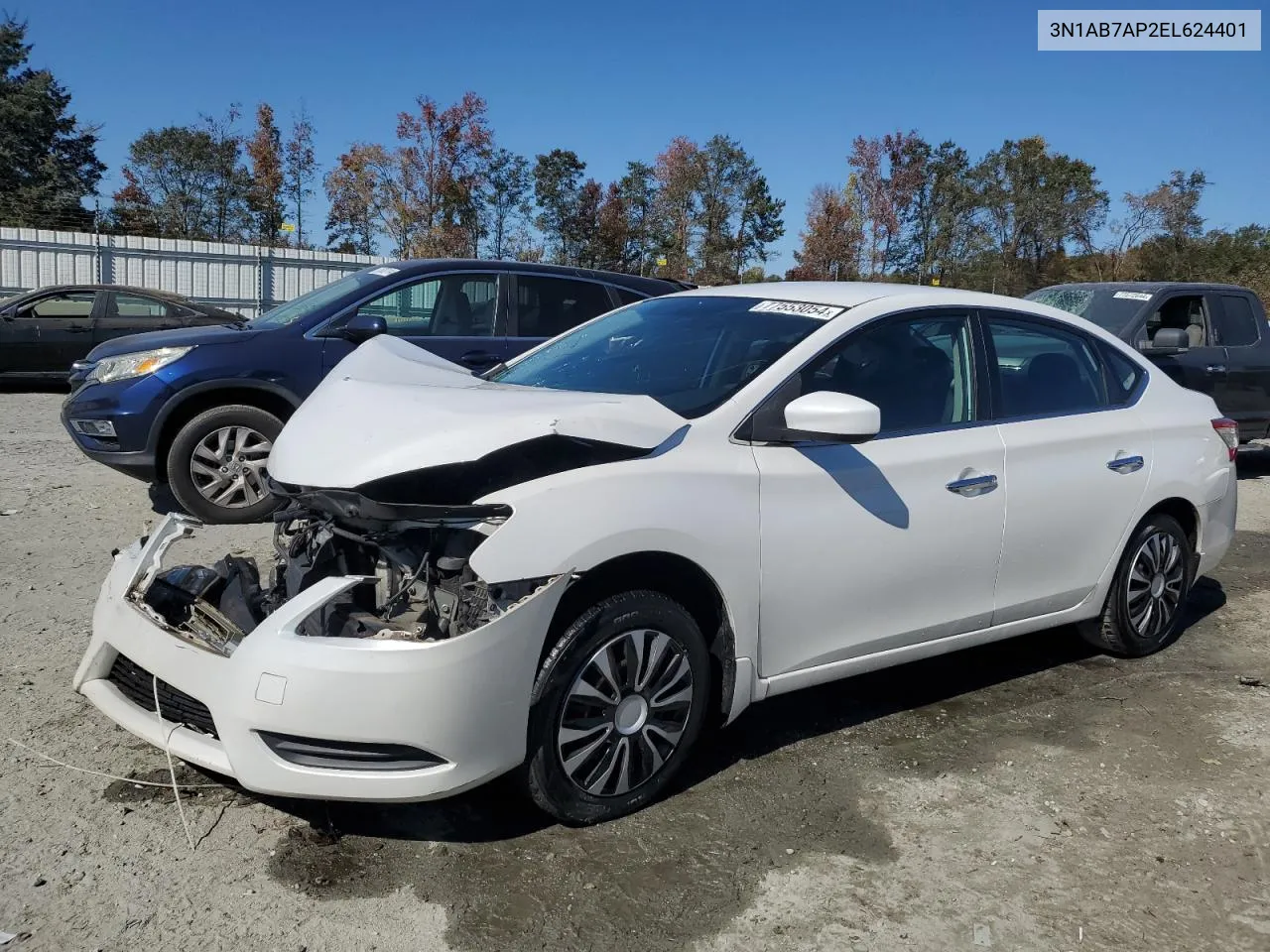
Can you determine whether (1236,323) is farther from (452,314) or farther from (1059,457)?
(452,314)

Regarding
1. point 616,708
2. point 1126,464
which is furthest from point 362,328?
point 1126,464

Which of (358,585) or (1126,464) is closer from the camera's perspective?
(358,585)

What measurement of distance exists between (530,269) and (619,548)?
5.10 meters

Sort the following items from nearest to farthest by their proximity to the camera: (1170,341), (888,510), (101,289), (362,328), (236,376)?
(888,510)
(236,376)
(362,328)
(1170,341)
(101,289)

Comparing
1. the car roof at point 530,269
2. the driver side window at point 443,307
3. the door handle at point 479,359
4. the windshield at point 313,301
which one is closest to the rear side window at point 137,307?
the windshield at point 313,301

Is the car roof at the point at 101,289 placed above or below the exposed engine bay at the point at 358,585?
above

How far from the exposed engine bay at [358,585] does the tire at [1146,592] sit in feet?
10.1

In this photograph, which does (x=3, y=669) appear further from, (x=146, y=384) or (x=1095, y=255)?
(x=1095, y=255)

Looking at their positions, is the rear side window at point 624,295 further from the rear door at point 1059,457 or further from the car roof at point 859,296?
the rear door at point 1059,457

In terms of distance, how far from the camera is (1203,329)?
32.3 ft

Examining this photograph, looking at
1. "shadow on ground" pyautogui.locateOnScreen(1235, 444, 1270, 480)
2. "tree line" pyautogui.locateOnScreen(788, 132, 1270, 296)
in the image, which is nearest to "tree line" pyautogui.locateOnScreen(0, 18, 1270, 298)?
"tree line" pyautogui.locateOnScreen(788, 132, 1270, 296)

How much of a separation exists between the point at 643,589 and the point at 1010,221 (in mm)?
42037

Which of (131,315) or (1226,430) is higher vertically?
(131,315)

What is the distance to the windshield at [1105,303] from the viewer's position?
31.1 feet
